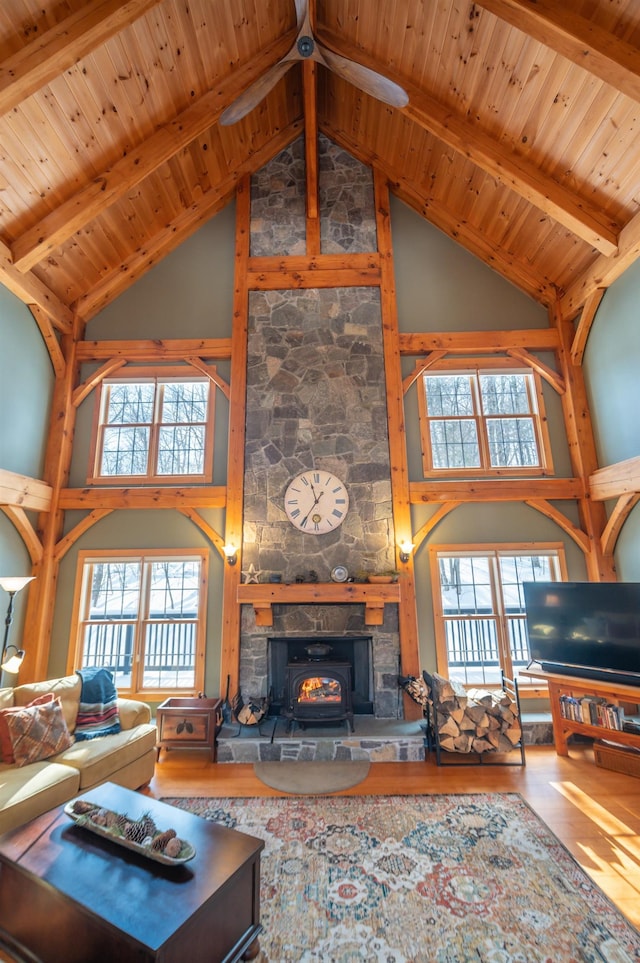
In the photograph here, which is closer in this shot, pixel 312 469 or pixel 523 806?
pixel 523 806

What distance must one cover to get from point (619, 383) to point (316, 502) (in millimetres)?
3872

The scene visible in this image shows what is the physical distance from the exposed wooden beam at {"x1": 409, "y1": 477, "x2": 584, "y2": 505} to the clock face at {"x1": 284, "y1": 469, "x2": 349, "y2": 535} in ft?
3.20

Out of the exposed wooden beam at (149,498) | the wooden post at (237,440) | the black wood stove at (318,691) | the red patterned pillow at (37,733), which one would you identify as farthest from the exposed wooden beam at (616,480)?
the red patterned pillow at (37,733)

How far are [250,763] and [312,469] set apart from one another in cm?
340

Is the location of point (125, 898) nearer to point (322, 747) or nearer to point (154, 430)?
point (322, 747)

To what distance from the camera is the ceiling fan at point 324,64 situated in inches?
154

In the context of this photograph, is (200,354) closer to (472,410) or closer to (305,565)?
(305,565)

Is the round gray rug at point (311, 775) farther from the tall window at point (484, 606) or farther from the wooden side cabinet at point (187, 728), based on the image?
the tall window at point (484, 606)

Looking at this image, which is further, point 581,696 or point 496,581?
point 496,581

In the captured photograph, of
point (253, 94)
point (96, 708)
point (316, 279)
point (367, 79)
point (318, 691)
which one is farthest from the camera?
point (316, 279)

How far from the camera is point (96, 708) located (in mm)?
4262

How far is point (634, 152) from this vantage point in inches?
167

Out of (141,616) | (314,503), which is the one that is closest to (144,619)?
(141,616)

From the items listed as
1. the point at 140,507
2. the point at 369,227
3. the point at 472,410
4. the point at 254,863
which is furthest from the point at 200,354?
the point at 254,863
